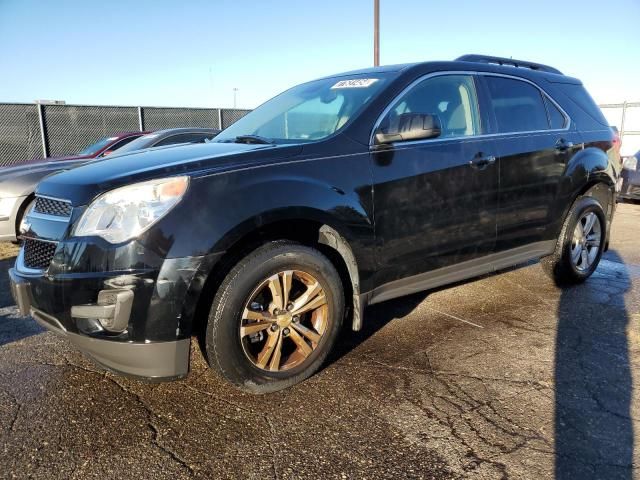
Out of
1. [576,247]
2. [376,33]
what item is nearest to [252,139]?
[576,247]

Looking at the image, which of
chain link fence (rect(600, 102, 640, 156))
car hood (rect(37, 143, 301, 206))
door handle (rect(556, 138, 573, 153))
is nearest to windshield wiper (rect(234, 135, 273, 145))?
car hood (rect(37, 143, 301, 206))

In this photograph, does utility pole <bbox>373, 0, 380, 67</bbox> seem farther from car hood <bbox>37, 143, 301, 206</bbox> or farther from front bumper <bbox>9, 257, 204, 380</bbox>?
front bumper <bbox>9, 257, 204, 380</bbox>

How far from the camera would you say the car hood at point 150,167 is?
239cm

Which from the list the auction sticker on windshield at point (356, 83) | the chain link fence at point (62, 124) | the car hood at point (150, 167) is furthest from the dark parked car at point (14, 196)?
the chain link fence at point (62, 124)

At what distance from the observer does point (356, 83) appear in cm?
346

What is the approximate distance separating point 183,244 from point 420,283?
5.53 ft

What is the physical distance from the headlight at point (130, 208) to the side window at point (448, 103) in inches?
63.8

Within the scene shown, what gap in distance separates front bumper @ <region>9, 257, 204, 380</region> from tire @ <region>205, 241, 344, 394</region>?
0.67ft

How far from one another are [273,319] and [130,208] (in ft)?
3.00

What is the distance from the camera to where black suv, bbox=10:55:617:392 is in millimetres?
2314

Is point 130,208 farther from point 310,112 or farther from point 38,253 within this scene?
point 310,112

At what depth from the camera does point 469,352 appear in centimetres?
324

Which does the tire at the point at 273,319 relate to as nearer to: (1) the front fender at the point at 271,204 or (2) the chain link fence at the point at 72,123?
(1) the front fender at the point at 271,204

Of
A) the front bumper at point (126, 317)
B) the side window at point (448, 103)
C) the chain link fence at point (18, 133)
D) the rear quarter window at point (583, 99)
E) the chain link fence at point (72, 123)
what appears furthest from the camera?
the chain link fence at point (72, 123)
